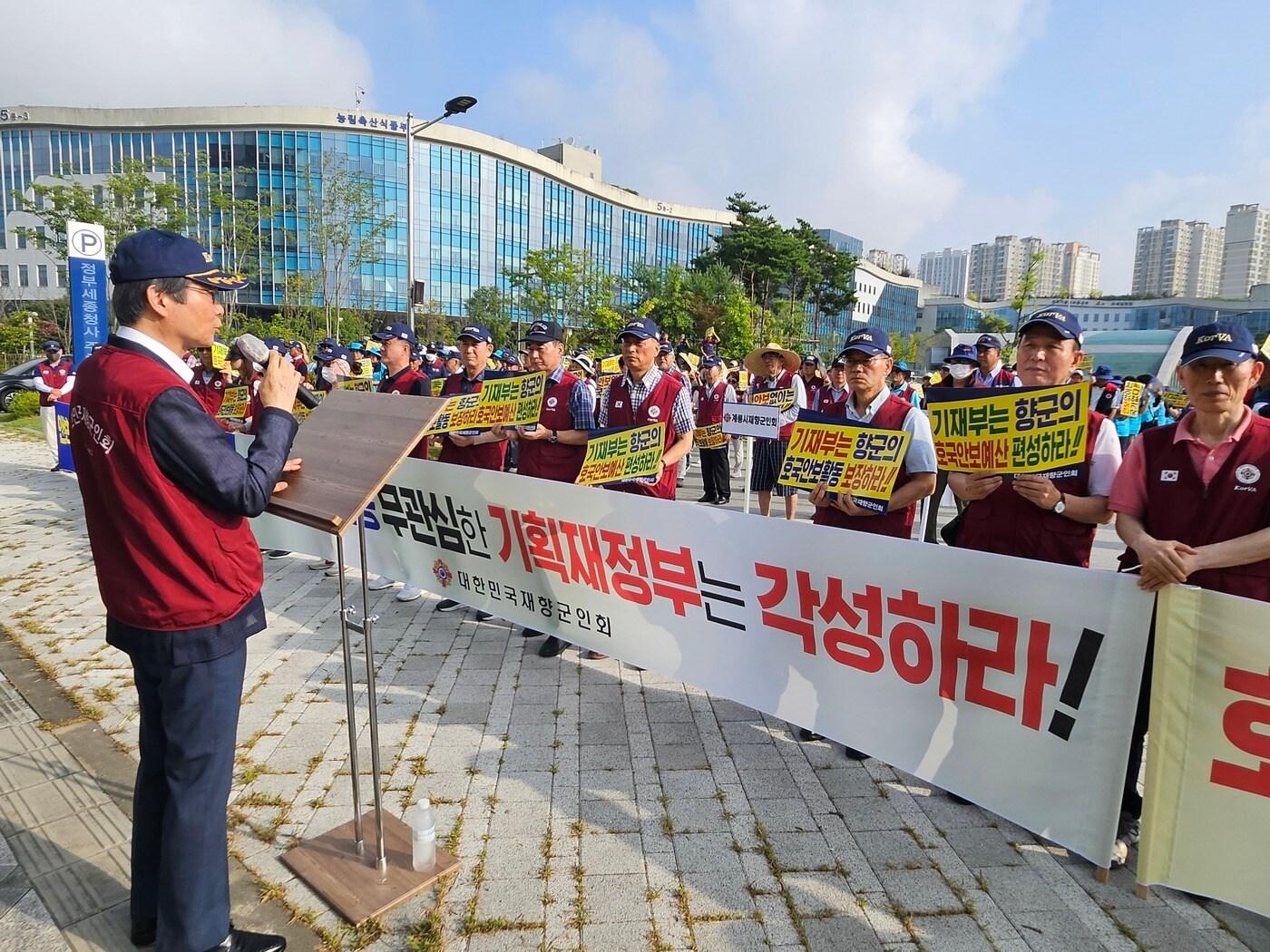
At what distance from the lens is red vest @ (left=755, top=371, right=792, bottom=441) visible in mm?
8949

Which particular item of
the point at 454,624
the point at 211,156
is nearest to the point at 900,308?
the point at 211,156

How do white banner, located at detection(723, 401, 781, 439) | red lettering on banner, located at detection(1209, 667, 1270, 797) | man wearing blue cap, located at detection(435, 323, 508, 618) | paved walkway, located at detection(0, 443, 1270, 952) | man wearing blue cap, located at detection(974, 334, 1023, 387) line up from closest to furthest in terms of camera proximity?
red lettering on banner, located at detection(1209, 667, 1270, 797)
paved walkway, located at detection(0, 443, 1270, 952)
man wearing blue cap, located at detection(435, 323, 508, 618)
white banner, located at detection(723, 401, 781, 439)
man wearing blue cap, located at detection(974, 334, 1023, 387)

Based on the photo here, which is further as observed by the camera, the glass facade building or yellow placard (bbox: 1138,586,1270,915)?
the glass facade building

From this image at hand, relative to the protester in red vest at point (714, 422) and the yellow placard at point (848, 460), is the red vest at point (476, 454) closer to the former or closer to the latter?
the yellow placard at point (848, 460)

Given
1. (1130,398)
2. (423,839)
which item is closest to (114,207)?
(423,839)

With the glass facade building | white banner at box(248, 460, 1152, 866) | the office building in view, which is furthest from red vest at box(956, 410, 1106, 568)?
the office building

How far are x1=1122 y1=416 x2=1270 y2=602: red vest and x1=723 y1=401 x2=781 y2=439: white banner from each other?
5180 mm

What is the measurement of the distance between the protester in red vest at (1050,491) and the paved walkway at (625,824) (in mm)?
1284

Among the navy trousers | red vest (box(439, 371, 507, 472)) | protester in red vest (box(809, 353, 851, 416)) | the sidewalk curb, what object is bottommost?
the sidewalk curb

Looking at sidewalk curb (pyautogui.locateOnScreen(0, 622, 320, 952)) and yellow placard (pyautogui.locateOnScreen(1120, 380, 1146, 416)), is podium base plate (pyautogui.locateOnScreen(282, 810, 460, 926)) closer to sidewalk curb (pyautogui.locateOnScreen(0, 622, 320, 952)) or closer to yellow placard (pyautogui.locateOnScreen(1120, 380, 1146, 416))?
sidewalk curb (pyautogui.locateOnScreen(0, 622, 320, 952))

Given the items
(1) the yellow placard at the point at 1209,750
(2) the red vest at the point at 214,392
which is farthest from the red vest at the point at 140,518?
(2) the red vest at the point at 214,392

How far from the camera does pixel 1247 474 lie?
2.56 metres

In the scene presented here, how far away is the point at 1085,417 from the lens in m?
2.82

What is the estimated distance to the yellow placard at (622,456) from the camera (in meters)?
A: 4.59
